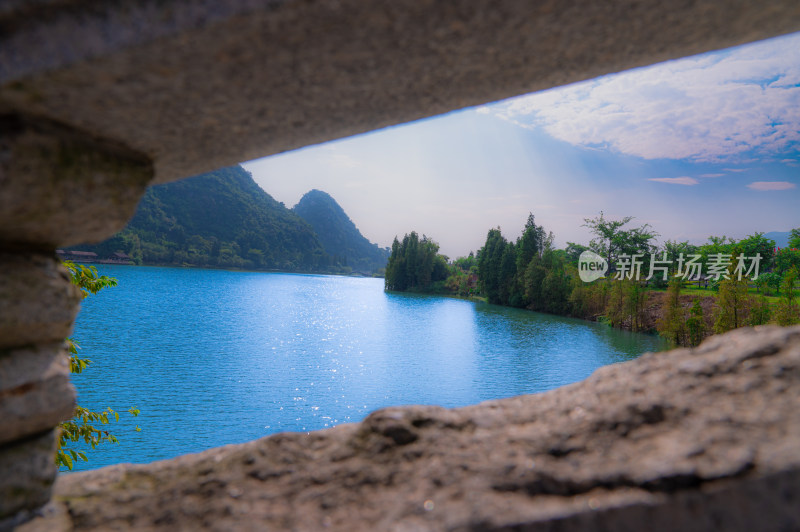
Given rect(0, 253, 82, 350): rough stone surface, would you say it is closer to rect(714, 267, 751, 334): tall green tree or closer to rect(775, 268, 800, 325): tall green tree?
rect(775, 268, 800, 325): tall green tree

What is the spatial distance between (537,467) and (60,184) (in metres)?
1.89

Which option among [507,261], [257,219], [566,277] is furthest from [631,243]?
[257,219]

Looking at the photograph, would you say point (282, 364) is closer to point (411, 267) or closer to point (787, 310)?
point (787, 310)

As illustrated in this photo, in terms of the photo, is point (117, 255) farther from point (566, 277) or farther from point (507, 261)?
point (566, 277)

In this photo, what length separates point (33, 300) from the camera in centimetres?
151

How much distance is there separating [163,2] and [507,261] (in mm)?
64250

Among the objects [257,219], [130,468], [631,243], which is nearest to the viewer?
[130,468]

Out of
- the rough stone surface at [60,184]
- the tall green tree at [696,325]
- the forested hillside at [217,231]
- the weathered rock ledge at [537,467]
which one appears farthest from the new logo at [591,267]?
the forested hillside at [217,231]

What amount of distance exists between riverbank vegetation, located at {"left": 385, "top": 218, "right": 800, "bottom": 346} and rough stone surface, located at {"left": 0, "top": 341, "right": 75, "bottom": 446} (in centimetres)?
2860

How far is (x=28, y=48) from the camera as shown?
3.59ft

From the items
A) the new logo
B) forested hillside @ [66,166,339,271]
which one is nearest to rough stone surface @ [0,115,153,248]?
the new logo

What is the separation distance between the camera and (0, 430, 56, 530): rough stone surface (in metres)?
1.45

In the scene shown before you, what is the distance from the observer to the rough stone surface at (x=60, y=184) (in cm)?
121

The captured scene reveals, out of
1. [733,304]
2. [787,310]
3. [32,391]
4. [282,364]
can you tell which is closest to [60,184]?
[32,391]
